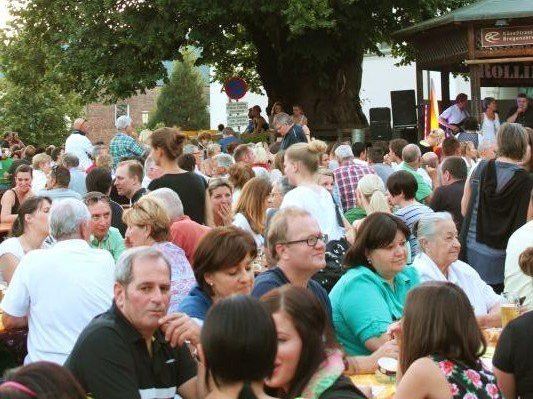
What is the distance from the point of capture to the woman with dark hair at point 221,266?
18.8 feet

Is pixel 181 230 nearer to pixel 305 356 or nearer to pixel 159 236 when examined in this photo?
pixel 159 236

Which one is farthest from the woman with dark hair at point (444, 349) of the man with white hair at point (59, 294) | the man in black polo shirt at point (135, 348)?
the man with white hair at point (59, 294)

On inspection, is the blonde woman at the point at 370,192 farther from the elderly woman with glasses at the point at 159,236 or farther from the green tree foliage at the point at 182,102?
the green tree foliage at the point at 182,102

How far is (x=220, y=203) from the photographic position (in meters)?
10.0

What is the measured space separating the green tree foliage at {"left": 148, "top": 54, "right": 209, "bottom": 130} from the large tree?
142ft

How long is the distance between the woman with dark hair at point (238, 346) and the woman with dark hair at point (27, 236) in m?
5.29

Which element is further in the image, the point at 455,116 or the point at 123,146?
the point at 455,116

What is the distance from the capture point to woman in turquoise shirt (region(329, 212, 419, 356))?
20.7 feet

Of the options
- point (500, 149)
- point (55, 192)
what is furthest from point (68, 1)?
point (500, 149)

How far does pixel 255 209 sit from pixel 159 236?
235cm

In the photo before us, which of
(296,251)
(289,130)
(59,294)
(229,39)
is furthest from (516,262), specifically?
(229,39)

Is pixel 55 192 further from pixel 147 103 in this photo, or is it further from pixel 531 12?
pixel 147 103

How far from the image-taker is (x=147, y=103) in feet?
279

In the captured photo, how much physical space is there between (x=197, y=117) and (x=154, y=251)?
6923 cm
